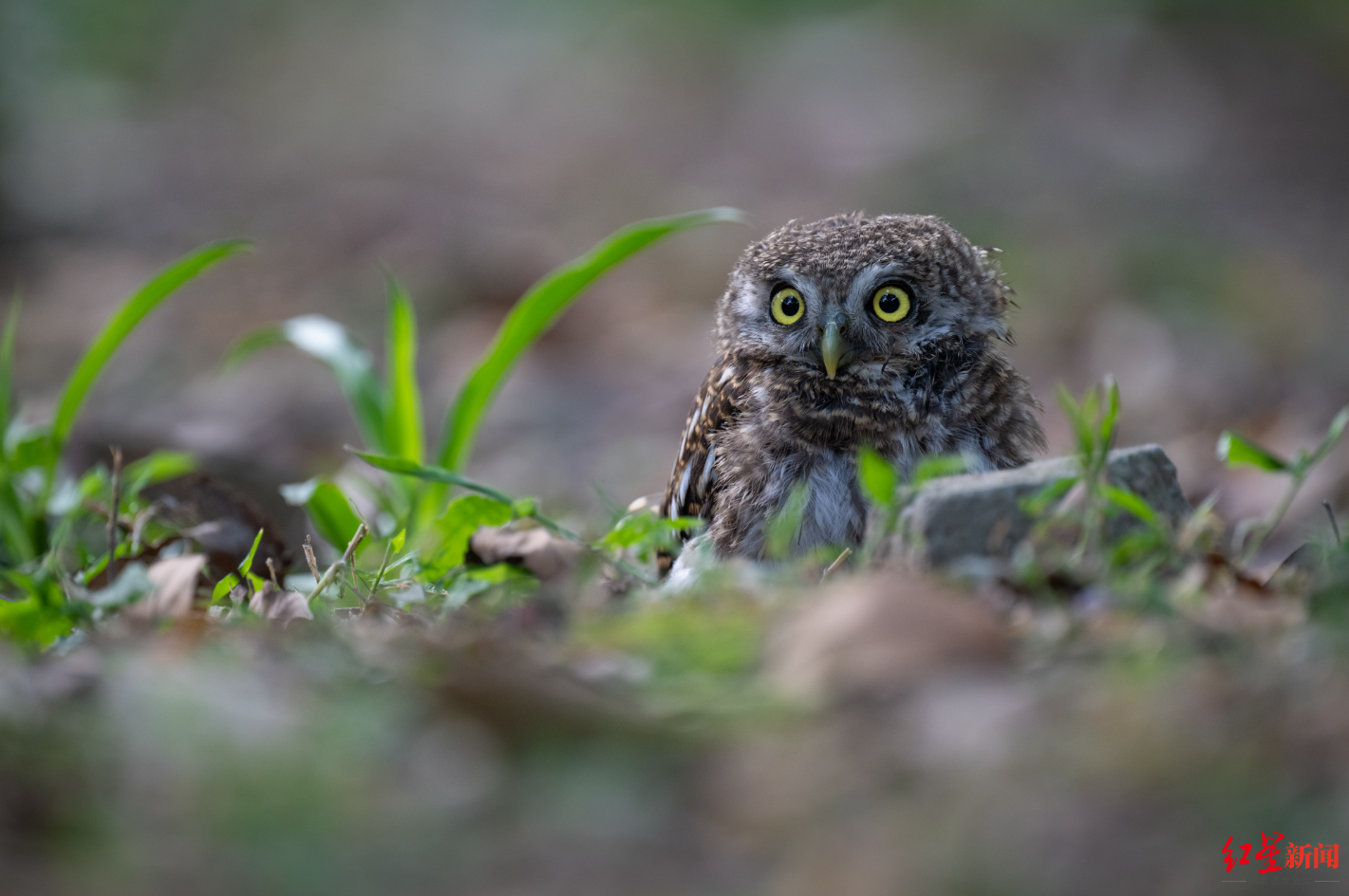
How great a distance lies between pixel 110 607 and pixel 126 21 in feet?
33.0

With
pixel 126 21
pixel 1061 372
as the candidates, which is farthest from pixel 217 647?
pixel 126 21

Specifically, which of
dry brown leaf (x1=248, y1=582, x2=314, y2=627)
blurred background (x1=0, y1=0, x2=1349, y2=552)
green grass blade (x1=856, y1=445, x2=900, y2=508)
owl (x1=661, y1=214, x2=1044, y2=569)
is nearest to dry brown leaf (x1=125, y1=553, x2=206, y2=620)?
dry brown leaf (x1=248, y1=582, x2=314, y2=627)

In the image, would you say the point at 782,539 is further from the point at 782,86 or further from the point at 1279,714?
the point at 782,86

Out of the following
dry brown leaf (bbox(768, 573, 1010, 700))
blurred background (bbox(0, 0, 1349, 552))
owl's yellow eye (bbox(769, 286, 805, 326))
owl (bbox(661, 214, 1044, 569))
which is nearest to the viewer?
dry brown leaf (bbox(768, 573, 1010, 700))

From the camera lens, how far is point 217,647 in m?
2.14

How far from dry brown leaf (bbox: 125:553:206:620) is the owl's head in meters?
1.57

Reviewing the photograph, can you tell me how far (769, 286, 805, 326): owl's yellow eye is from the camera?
3.54 m

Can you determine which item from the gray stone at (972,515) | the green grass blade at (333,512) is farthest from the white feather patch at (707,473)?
the gray stone at (972,515)

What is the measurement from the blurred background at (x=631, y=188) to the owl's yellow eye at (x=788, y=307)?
0.71 m

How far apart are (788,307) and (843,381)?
320 mm

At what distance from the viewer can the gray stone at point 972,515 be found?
237 cm

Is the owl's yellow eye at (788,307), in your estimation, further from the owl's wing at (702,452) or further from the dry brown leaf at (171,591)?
the dry brown leaf at (171,591)

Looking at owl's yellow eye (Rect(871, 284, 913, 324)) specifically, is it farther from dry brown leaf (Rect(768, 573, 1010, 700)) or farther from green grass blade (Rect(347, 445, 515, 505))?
dry brown leaf (Rect(768, 573, 1010, 700))

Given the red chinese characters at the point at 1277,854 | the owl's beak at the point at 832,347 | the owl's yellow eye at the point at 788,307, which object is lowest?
the red chinese characters at the point at 1277,854
